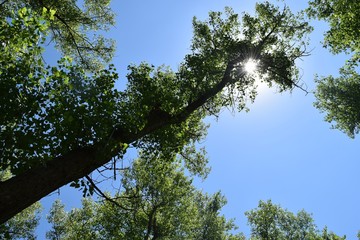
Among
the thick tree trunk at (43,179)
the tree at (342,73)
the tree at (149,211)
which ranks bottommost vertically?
the thick tree trunk at (43,179)

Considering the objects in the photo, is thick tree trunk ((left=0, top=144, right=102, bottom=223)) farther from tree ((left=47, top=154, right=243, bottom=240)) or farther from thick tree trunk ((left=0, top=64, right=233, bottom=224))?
tree ((left=47, top=154, right=243, bottom=240))

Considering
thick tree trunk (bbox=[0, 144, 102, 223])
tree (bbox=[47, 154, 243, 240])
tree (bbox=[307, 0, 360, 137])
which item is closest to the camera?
thick tree trunk (bbox=[0, 144, 102, 223])

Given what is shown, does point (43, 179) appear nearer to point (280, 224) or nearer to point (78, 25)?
point (78, 25)

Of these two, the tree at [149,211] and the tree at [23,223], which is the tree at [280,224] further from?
the tree at [23,223]

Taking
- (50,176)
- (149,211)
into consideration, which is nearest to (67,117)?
(50,176)

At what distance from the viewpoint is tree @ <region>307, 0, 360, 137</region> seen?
1838cm

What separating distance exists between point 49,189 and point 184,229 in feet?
79.6

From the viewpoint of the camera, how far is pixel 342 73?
92.3ft

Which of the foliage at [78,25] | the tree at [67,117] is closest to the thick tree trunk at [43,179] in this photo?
the tree at [67,117]

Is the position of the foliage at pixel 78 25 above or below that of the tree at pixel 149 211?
above

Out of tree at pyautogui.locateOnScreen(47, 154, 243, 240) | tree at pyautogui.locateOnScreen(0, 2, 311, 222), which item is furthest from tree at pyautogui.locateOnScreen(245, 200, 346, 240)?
tree at pyautogui.locateOnScreen(0, 2, 311, 222)

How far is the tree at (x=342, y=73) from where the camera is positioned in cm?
1838

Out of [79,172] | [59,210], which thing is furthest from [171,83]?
[59,210]

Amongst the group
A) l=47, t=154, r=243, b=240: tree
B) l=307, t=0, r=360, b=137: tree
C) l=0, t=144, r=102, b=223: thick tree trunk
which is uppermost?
l=307, t=0, r=360, b=137: tree
